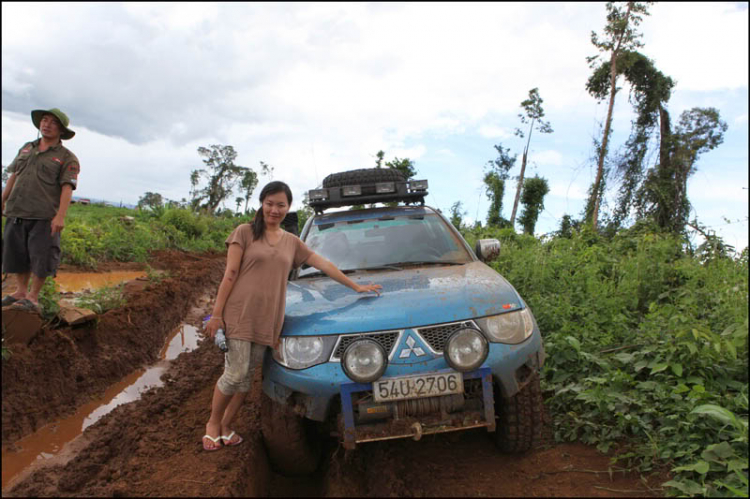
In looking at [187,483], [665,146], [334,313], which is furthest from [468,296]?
[665,146]

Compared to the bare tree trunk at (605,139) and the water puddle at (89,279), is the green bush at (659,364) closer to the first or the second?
the water puddle at (89,279)

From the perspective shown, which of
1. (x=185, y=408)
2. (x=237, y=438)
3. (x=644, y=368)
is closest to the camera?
(x=237, y=438)

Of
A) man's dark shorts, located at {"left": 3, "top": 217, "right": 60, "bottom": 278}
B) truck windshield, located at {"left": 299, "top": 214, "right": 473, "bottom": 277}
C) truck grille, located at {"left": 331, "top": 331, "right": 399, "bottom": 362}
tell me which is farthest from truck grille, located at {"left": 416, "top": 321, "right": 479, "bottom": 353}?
man's dark shorts, located at {"left": 3, "top": 217, "right": 60, "bottom": 278}

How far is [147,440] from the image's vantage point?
3465 millimetres

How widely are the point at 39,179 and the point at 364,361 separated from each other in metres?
3.52

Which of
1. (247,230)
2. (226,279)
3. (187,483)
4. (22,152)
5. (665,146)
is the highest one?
(665,146)

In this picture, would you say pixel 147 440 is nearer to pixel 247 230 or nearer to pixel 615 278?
pixel 247 230

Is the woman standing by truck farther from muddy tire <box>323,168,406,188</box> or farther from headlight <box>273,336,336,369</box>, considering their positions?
muddy tire <box>323,168,406,188</box>

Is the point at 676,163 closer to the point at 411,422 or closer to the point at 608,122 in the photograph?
the point at 608,122

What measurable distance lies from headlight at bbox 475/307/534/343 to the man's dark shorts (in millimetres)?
3790

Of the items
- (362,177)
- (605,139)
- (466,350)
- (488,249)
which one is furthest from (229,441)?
(605,139)

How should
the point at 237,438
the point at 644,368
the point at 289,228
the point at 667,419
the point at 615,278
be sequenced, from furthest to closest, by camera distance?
1. the point at 615,278
2. the point at 289,228
3. the point at 644,368
4. the point at 237,438
5. the point at 667,419

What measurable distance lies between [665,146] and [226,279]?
99.0ft

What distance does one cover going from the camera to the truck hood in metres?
2.73
